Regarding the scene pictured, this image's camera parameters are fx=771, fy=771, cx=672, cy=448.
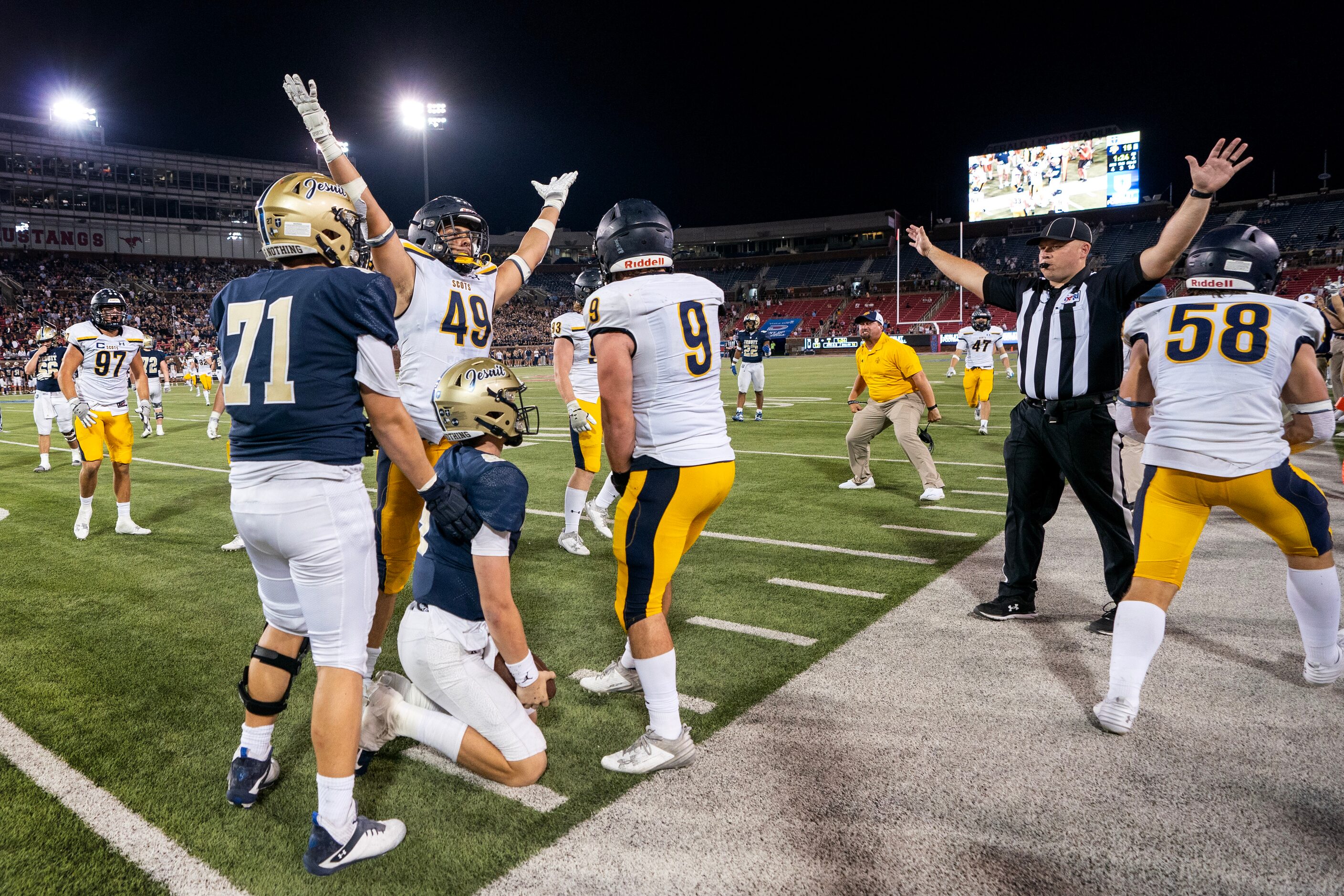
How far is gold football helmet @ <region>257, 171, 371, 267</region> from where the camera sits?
2662 mm

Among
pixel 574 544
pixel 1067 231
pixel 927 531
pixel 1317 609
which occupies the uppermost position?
pixel 1067 231

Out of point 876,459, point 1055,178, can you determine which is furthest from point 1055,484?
point 1055,178

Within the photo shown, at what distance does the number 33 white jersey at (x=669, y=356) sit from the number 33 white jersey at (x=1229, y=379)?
210 cm

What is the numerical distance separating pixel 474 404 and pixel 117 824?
6.54 ft

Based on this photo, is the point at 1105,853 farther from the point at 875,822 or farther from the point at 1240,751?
the point at 1240,751

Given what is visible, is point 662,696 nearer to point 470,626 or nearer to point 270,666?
point 470,626

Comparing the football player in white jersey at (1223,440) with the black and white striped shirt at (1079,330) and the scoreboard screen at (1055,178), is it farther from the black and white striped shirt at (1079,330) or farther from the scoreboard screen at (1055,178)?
the scoreboard screen at (1055,178)

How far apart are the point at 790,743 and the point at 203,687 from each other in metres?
3.01

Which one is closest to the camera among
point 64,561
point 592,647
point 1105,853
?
point 1105,853

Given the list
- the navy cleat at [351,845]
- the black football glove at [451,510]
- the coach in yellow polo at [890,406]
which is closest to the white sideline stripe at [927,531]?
the coach in yellow polo at [890,406]

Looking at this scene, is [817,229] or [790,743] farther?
[817,229]

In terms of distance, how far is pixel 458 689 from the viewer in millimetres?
2875

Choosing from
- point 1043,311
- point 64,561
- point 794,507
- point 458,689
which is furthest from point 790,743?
point 64,561

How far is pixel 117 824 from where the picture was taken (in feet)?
9.22
